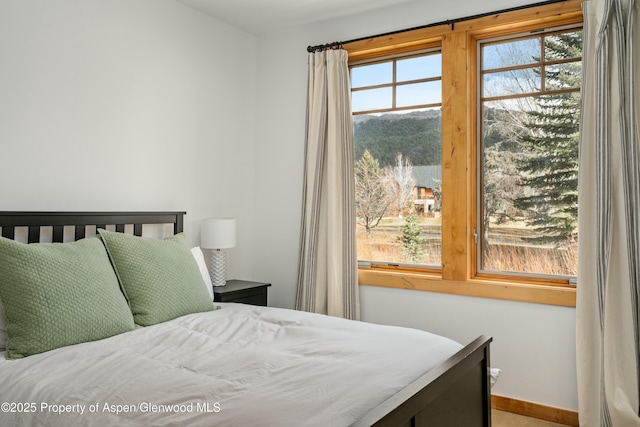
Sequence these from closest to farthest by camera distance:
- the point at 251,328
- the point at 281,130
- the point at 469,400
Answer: the point at 469,400 → the point at 251,328 → the point at 281,130

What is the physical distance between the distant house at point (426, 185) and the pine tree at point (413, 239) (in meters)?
0.10

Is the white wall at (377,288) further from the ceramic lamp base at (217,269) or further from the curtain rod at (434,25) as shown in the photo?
the ceramic lamp base at (217,269)

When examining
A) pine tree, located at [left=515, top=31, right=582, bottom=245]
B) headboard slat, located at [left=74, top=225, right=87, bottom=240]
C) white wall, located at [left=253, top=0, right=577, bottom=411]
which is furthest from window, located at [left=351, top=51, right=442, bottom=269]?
headboard slat, located at [left=74, top=225, right=87, bottom=240]

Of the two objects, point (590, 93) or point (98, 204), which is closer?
point (590, 93)

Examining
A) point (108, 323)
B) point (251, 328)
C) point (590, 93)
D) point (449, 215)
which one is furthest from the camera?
point (449, 215)

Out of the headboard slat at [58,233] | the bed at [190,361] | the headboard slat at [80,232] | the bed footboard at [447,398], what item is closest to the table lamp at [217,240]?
the bed at [190,361]

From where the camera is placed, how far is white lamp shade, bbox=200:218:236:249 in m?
3.46

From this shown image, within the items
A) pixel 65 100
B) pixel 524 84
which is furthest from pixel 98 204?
pixel 524 84

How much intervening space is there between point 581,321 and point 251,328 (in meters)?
1.85

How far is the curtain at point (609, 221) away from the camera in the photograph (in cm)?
254

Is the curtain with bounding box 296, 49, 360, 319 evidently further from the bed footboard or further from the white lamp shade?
the bed footboard

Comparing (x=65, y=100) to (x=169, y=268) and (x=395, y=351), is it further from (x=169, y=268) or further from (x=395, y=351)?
(x=395, y=351)

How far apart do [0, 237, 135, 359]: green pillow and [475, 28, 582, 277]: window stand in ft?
7.73

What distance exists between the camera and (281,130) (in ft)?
13.3
